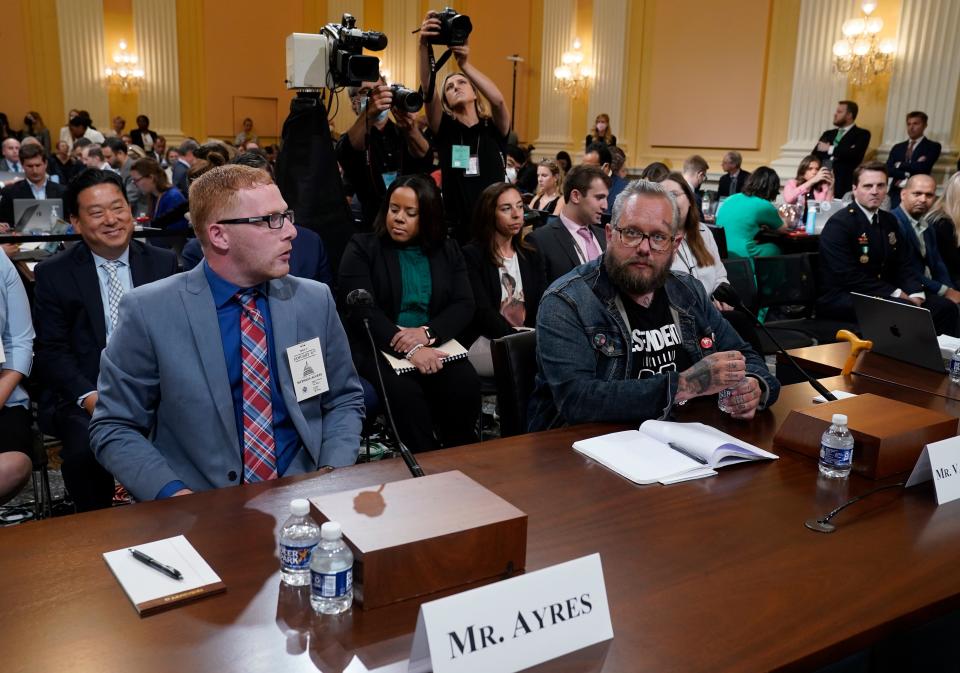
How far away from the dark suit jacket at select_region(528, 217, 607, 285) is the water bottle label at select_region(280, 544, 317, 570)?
2898 millimetres

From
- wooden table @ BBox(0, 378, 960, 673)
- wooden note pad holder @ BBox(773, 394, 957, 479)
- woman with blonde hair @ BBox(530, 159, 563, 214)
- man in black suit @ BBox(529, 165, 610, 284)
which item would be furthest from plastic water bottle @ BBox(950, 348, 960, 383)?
woman with blonde hair @ BBox(530, 159, 563, 214)

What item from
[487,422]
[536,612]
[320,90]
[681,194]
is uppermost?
[320,90]

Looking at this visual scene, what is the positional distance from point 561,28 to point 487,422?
10195mm

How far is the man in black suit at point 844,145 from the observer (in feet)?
29.2

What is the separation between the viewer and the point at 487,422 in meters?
4.41

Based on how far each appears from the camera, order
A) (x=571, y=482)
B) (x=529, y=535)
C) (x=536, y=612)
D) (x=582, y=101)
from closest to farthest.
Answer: (x=536, y=612), (x=529, y=535), (x=571, y=482), (x=582, y=101)

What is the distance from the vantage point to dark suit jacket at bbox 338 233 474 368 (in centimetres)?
346

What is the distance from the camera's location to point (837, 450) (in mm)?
1820

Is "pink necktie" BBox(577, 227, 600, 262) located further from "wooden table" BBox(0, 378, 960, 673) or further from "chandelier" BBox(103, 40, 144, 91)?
"chandelier" BBox(103, 40, 144, 91)

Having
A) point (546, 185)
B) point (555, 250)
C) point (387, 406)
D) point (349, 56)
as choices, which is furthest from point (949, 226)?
point (387, 406)

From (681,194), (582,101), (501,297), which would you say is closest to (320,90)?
(501,297)

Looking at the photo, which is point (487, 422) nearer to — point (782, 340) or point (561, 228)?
point (561, 228)

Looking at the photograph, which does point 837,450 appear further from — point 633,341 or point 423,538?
point 423,538

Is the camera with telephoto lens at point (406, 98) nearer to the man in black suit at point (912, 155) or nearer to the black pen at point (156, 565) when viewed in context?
the black pen at point (156, 565)
